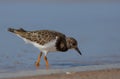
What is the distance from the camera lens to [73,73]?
916 centimetres

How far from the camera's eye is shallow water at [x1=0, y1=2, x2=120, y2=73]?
11.0m

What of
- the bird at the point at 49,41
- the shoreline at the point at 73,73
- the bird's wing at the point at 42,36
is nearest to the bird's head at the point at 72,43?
the bird at the point at 49,41

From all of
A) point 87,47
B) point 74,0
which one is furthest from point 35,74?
point 74,0

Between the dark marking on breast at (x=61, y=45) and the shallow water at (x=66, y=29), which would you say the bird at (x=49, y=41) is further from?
the shallow water at (x=66, y=29)

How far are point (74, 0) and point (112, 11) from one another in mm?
3229

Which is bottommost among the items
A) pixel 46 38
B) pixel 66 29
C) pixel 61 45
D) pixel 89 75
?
pixel 89 75

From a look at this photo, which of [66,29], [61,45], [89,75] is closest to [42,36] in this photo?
[61,45]

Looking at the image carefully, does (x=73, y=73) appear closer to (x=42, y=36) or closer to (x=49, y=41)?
(x=49, y=41)

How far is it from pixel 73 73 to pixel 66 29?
5.46m

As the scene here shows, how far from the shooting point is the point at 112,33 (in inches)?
545

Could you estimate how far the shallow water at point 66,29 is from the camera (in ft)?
36.1

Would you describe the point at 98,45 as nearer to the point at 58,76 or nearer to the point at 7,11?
the point at 58,76

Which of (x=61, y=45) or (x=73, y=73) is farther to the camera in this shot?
(x=61, y=45)

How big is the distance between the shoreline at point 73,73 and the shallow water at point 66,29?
0.65 m
